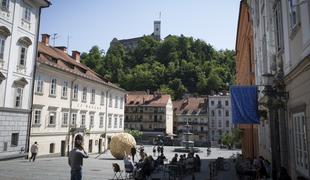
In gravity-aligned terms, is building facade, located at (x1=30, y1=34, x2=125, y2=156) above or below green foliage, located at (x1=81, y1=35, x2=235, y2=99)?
below

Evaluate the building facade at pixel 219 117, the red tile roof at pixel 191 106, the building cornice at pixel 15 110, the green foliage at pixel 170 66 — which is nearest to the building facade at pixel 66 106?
the building cornice at pixel 15 110

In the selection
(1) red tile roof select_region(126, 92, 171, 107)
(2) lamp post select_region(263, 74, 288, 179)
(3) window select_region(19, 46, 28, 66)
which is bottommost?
(2) lamp post select_region(263, 74, 288, 179)

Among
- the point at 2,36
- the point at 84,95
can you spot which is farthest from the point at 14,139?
the point at 84,95

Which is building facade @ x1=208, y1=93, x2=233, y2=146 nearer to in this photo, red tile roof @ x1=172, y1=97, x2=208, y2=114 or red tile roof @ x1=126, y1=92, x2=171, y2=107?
red tile roof @ x1=172, y1=97, x2=208, y2=114

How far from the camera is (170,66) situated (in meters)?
106

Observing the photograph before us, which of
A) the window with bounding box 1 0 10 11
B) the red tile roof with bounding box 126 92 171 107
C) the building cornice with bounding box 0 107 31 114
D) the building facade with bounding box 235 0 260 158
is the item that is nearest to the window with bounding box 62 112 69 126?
the building cornice with bounding box 0 107 31 114

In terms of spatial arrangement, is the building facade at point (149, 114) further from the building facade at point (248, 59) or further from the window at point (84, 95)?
the building facade at point (248, 59)

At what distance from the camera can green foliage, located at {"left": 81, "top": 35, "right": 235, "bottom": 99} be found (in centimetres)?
9738

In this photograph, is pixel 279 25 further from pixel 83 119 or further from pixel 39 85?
pixel 83 119

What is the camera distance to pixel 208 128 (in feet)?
267

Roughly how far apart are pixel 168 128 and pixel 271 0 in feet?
223

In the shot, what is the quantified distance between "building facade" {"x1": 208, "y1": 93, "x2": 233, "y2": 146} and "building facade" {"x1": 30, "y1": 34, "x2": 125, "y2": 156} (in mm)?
42151

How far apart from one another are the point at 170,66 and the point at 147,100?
29.6 meters

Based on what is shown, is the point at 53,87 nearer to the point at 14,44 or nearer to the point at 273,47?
the point at 14,44
